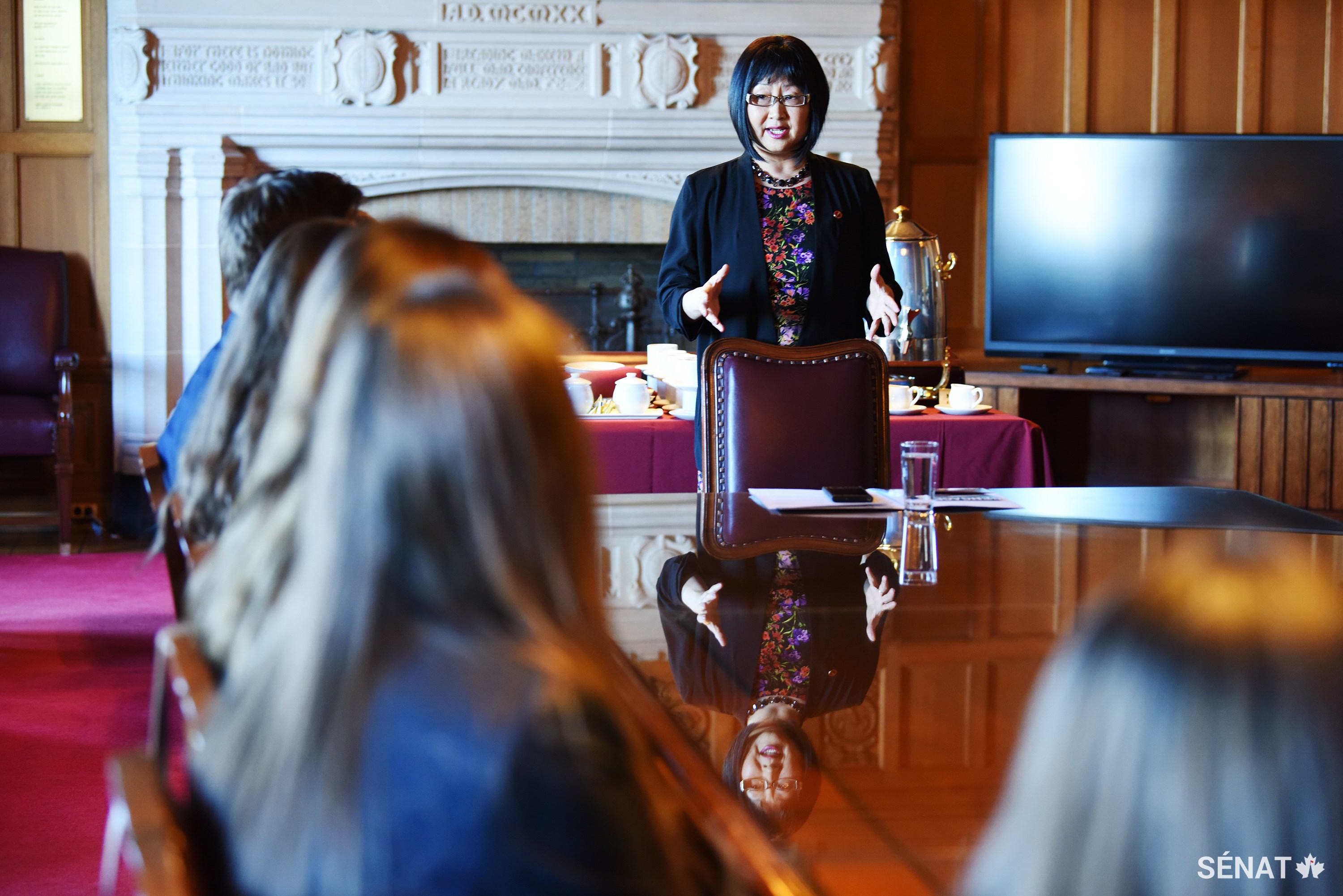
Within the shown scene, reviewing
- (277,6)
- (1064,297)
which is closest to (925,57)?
(1064,297)

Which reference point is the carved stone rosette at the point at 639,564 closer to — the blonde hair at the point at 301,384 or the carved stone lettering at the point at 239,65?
the blonde hair at the point at 301,384

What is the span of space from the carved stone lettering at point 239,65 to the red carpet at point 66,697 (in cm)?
190

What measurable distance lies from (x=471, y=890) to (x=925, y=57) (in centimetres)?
564

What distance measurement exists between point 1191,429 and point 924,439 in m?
2.98

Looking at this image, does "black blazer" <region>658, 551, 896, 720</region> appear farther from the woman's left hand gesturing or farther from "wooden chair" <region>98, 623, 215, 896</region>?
the woman's left hand gesturing

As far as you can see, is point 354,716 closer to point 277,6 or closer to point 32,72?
point 277,6

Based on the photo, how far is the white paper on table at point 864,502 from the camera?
6.47ft

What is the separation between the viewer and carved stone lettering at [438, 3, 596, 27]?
5180 millimetres

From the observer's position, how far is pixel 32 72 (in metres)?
5.23

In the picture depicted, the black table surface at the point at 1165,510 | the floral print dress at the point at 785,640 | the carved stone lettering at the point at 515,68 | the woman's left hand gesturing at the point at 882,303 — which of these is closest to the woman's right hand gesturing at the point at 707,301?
the woman's left hand gesturing at the point at 882,303

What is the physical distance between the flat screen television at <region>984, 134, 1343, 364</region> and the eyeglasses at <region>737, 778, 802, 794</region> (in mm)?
4930

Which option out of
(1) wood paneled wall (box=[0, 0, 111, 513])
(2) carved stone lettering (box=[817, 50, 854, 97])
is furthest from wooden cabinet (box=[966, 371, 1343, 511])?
(1) wood paneled wall (box=[0, 0, 111, 513])

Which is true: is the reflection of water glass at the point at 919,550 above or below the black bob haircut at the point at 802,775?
above

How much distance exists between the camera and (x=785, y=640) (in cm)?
122
